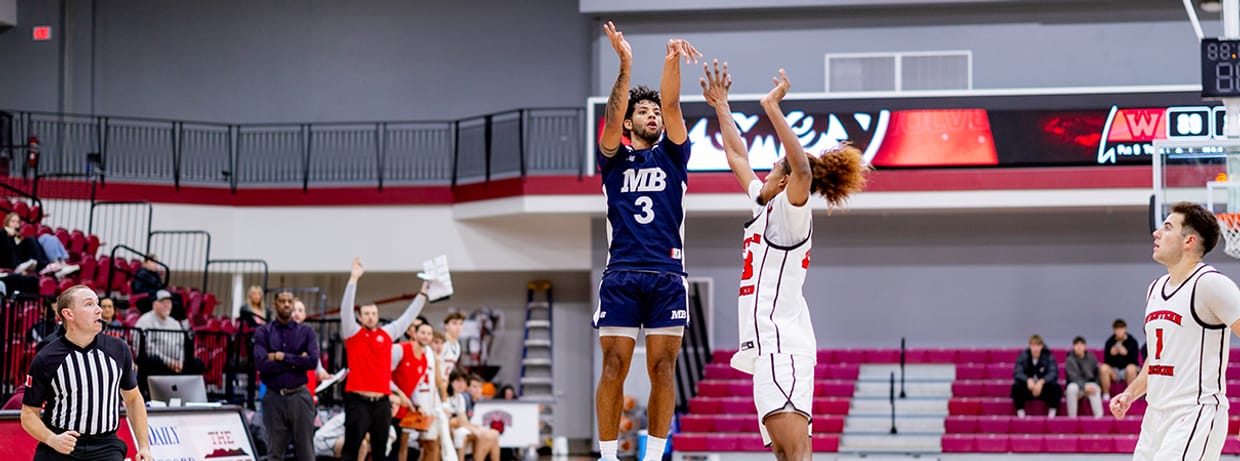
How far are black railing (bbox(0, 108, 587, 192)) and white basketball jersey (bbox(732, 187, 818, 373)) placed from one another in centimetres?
1658

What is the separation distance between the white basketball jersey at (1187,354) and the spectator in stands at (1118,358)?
12291 millimetres

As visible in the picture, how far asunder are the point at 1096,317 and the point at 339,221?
11.7m

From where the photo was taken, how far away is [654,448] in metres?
6.53

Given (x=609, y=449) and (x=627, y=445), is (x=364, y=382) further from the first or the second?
(x=627, y=445)

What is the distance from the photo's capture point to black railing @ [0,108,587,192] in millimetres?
23141

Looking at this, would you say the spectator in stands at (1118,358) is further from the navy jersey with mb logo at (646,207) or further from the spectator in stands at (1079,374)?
the navy jersey with mb logo at (646,207)

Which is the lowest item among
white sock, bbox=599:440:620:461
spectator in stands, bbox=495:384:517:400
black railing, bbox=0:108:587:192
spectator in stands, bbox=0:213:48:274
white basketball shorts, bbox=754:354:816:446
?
spectator in stands, bbox=495:384:517:400

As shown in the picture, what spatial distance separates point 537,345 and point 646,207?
16301 mm

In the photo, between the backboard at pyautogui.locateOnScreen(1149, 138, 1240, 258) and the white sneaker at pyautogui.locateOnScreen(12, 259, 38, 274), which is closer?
the backboard at pyautogui.locateOnScreen(1149, 138, 1240, 258)

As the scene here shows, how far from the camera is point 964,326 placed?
20.9 meters

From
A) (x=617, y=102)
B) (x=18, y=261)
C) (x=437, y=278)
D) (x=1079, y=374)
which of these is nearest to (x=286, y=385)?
(x=437, y=278)

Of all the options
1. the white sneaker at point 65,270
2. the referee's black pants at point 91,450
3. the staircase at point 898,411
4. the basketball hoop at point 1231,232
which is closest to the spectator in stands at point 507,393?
the staircase at point 898,411

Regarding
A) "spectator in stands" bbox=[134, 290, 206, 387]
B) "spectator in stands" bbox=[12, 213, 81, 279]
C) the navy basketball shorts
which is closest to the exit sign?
"spectator in stands" bbox=[12, 213, 81, 279]

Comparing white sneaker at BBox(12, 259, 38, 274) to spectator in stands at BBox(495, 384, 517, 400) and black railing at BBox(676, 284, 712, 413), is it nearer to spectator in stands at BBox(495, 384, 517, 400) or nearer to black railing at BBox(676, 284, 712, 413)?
spectator in stands at BBox(495, 384, 517, 400)
